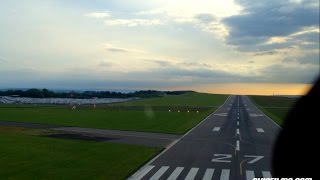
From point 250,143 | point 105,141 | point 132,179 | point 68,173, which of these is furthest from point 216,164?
point 105,141

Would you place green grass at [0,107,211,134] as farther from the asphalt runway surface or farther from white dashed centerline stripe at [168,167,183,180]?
white dashed centerline stripe at [168,167,183,180]

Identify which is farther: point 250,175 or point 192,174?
point 192,174

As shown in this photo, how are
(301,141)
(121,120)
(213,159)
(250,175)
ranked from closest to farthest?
(301,141) < (250,175) < (213,159) < (121,120)

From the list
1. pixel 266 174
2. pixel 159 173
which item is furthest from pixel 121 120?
pixel 266 174

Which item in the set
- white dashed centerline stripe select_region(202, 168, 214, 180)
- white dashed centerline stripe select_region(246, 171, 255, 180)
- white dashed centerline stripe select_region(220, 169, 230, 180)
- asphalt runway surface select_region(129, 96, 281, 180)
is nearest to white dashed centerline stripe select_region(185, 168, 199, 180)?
asphalt runway surface select_region(129, 96, 281, 180)

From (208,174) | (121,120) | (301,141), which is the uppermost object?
(301,141)

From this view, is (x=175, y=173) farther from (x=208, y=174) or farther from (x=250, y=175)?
(x=250, y=175)

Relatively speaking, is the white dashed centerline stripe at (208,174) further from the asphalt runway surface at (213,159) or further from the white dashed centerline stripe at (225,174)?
the white dashed centerline stripe at (225,174)

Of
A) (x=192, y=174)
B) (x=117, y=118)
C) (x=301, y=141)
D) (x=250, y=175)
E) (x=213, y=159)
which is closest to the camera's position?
(x=301, y=141)

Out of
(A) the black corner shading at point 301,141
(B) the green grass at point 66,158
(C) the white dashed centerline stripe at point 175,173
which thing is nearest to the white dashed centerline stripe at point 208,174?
(C) the white dashed centerline stripe at point 175,173

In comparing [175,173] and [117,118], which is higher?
[117,118]
